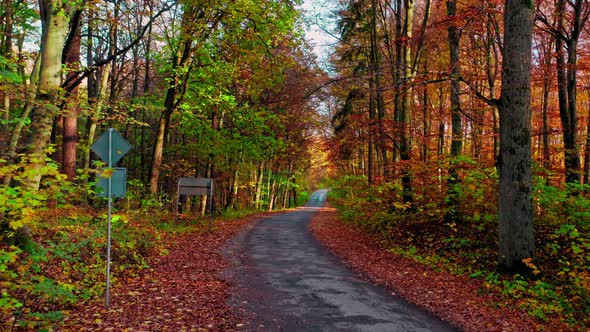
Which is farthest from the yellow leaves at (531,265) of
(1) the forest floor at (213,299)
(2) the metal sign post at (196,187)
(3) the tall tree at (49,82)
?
(2) the metal sign post at (196,187)

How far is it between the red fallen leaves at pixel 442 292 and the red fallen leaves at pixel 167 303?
3.58 m

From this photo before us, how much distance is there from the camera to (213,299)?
699cm

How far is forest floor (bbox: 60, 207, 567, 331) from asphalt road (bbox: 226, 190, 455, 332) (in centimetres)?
35

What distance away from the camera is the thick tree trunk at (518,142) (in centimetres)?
788

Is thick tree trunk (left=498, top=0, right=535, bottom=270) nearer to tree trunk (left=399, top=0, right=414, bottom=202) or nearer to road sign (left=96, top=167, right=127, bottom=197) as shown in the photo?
tree trunk (left=399, top=0, right=414, bottom=202)

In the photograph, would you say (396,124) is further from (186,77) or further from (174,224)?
(174,224)

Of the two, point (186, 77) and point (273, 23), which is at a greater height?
point (273, 23)

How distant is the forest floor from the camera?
5.78m

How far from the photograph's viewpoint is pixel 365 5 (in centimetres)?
1684

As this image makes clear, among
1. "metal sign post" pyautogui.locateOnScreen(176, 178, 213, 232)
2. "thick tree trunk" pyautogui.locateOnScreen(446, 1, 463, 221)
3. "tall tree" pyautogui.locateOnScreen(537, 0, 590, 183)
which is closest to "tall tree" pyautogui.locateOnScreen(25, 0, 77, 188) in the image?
"metal sign post" pyautogui.locateOnScreen(176, 178, 213, 232)

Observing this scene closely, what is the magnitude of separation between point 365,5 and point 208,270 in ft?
44.8

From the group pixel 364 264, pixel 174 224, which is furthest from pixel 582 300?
pixel 174 224

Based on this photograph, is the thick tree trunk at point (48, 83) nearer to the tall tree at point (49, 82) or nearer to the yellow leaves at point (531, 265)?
the tall tree at point (49, 82)

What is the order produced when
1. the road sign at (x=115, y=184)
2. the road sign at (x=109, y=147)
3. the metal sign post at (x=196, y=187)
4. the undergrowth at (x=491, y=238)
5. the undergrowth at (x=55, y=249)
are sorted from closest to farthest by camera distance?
the undergrowth at (x=55, y=249) → the road sign at (x=115, y=184) → the road sign at (x=109, y=147) → the undergrowth at (x=491, y=238) → the metal sign post at (x=196, y=187)
